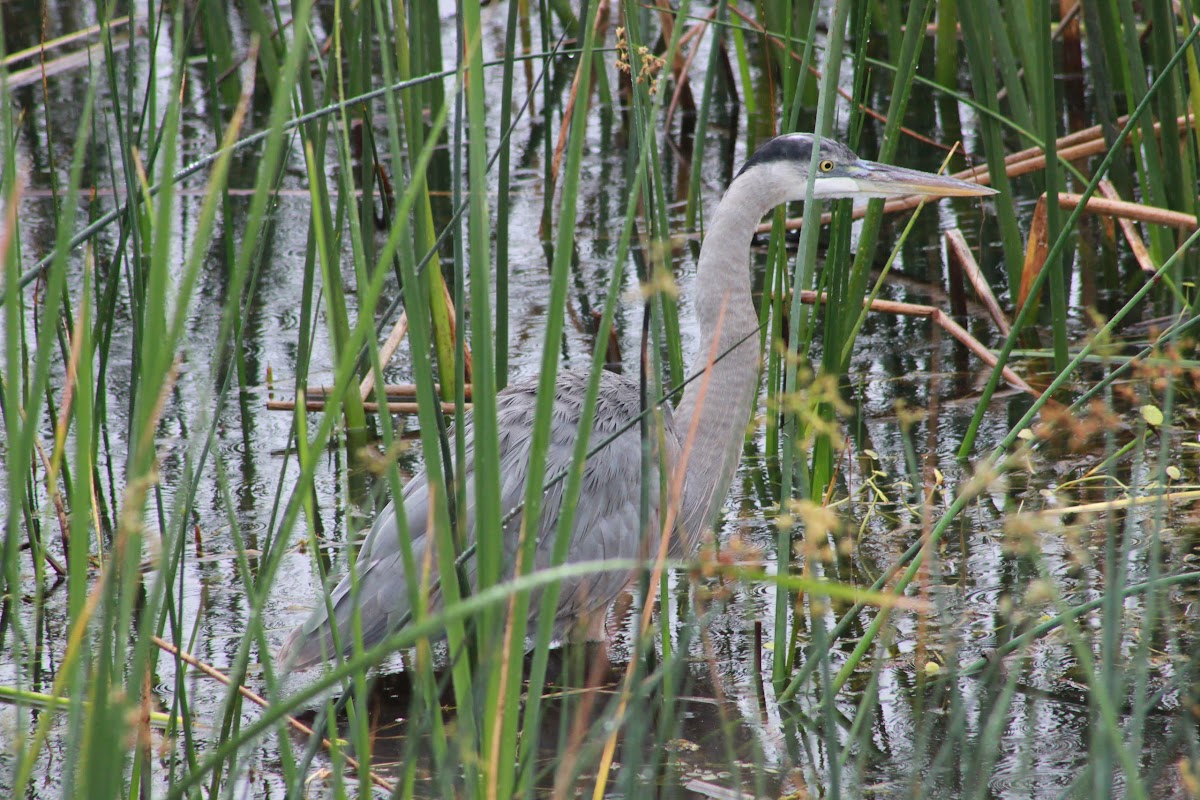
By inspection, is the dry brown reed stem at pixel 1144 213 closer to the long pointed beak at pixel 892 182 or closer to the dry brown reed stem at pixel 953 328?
the dry brown reed stem at pixel 953 328

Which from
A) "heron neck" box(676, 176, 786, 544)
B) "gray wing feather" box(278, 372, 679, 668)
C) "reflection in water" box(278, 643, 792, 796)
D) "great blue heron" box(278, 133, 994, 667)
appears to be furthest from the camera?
"heron neck" box(676, 176, 786, 544)

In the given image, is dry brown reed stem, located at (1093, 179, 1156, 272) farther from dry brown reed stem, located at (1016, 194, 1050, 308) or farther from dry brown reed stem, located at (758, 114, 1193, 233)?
dry brown reed stem, located at (1016, 194, 1050, 308)

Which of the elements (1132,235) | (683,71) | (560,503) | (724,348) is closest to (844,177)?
(724,348)

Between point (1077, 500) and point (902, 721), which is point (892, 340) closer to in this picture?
point (1077, 500)

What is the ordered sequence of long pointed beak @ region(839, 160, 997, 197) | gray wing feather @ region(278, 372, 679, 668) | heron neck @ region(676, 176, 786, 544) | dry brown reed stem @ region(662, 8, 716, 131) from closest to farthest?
gray wing feather @ region(278, 372, 679, 668)
heron neck @ region(676, 176, 786, 544)
long pointed beak @ region(839, 160, 997, 197)
dry brown reed stem @ region(662, 8, 716, 131)

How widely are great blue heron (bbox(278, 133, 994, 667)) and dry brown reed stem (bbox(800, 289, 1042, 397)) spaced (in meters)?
0.70

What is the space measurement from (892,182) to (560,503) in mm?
1131

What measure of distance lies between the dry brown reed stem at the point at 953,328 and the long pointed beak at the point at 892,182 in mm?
633

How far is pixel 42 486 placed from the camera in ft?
12.7

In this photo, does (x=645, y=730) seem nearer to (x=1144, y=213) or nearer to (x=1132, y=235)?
(x=1144, y=213)

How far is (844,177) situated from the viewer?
10.9ft

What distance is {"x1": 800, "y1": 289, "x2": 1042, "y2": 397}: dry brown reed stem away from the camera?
401 centimetres

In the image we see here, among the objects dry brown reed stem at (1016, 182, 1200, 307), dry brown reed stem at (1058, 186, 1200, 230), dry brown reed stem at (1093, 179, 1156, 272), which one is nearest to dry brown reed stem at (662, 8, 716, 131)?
dry brown reed stem at (1093, 179, 1156, 272)

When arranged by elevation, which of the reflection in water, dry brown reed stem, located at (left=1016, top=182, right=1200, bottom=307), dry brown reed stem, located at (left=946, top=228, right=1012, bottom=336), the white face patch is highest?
the white face patch
